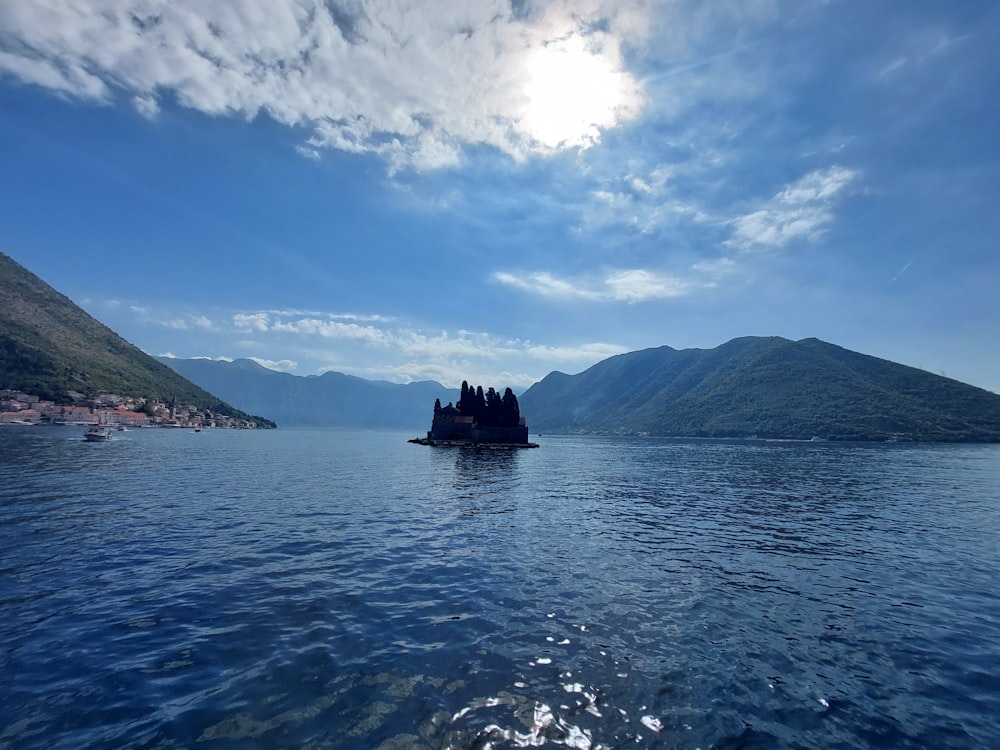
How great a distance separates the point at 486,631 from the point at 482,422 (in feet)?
416

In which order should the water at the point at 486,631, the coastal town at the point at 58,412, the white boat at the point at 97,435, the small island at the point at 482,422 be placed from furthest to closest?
the coastal town at the point at 58,412 → the small island at the point at 482,422 → the white boat at the point at 97,435 → the water at the point at 486,631

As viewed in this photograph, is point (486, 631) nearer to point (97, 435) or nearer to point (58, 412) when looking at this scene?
point (97, 435)

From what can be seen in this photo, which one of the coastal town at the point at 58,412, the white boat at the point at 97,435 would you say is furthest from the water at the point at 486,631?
the coastal town at the point at 58,412

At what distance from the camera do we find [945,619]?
1530cm

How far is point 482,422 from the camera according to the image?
140 meters

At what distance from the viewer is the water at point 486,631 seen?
30.2 ft

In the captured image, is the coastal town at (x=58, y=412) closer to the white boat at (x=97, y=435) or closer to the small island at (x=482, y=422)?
the white boat at (x=97, y=435)

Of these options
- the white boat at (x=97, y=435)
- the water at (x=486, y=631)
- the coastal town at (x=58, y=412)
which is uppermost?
the coastal town at (x=58, y=412)

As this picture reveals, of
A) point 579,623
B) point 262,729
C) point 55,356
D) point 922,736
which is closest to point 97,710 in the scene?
point 262,729

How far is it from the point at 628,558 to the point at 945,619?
35.2 ft

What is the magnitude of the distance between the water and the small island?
108778mm

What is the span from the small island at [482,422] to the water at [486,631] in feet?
357

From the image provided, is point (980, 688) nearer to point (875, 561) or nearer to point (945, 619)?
point (945, 619)

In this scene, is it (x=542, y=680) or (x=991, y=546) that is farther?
(x=991, y=546)
